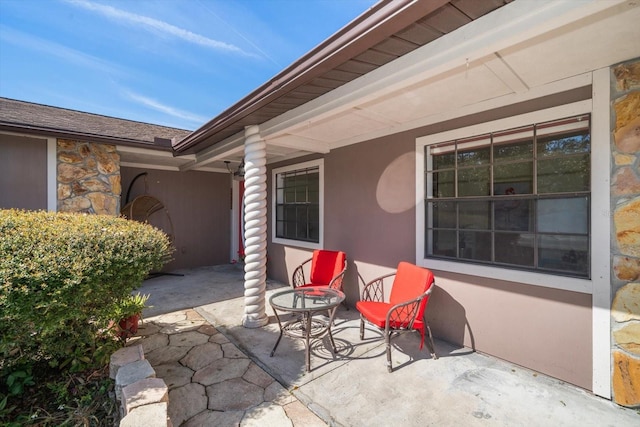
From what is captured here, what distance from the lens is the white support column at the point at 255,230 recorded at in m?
3.64

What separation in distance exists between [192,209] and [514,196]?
23.3 ft

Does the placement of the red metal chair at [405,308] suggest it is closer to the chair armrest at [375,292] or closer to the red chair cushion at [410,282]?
the red chair cushion at [410,282]

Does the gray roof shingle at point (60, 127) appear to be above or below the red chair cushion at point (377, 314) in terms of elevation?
above

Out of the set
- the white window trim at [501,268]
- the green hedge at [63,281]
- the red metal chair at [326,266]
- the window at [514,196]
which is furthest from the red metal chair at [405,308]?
the green hedge at [63,281]

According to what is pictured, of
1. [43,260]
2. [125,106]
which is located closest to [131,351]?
[43,260]

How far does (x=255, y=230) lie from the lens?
12.0ft

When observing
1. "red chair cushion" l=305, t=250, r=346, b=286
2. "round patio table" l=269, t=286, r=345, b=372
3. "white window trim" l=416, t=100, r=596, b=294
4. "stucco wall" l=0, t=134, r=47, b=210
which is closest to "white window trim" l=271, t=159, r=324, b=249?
"red chair cushion" l=305, t=250, r=346, b=286

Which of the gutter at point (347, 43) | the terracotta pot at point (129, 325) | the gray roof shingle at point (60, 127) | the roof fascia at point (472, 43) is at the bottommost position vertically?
the terracotta pot at point (129, 325)

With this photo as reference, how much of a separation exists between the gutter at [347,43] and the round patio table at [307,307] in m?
2.13

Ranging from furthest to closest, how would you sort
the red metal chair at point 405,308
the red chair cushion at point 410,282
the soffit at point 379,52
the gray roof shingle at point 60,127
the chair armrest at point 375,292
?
the chair armrest at point 375,292, the gray roof shingle at point 60,127, the red chair cushion at point 410,282, the red metal chair at point 405,308, the soffit at point 379,52

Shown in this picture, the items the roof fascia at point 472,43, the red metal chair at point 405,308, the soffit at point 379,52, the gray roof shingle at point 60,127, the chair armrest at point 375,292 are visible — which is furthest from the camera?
the chair armrest at point 375,292

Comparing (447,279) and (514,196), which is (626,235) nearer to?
(514,196)

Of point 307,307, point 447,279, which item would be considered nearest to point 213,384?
point 307,307

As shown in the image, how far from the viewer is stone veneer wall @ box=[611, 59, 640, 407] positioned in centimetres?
204
